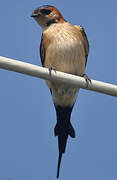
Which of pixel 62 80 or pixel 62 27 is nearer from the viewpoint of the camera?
pixel 62 80

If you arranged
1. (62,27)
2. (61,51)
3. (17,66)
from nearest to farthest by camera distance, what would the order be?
(17,66) < (61,51) < (62,27)

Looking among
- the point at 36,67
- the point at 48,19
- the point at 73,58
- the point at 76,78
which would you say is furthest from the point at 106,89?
the point at 48,19

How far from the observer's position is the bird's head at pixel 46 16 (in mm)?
5331

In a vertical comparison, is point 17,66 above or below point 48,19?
below

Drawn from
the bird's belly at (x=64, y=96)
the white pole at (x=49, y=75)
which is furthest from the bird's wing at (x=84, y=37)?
the white pole at (x=49, y=75)

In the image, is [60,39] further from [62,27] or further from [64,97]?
[64,97]

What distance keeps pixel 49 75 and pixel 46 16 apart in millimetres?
2570

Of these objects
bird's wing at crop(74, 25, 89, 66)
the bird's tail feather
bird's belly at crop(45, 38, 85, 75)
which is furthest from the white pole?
bird's wing at crop(74, 25, 89, 66)

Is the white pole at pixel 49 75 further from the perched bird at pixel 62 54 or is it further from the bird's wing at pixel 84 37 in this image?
the bird's wing at pixel 84 37

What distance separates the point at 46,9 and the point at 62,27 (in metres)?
0.47

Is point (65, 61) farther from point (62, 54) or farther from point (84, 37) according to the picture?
point (84, 37)

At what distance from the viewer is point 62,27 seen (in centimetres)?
509

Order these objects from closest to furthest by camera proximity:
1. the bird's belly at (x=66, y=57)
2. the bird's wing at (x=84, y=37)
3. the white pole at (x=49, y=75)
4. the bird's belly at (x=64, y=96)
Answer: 1. the white pole at (x=49, y=75)
2. the bird's belly at (x=66, y=57)
3. the bird's belly at (x=64, y=96)
4. the bird's wing at (x=84, y=37)

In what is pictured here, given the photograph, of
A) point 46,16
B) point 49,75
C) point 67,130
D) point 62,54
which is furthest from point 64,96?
point 49,75
